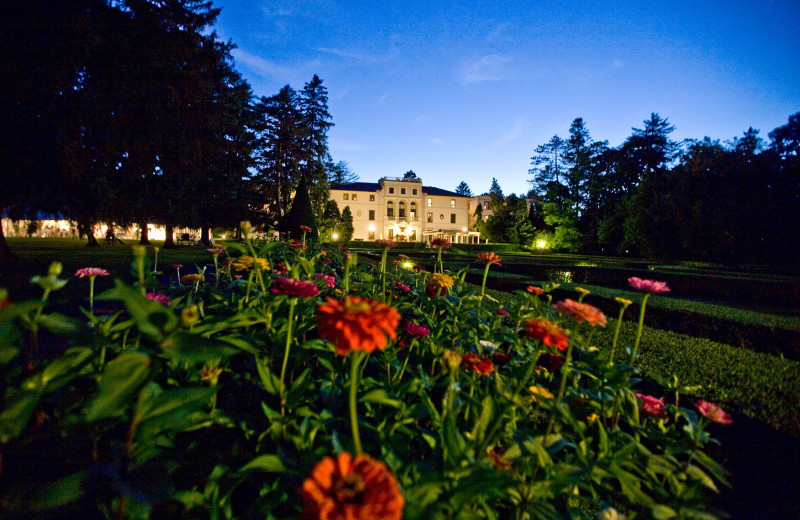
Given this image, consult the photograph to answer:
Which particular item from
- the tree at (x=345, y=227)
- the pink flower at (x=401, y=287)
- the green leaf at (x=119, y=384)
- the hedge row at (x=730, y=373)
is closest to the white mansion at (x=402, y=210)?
the tree at (x=345, y=227)

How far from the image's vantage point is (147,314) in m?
0.68

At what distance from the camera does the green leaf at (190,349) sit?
0.71 meters

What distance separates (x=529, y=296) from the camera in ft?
6.56

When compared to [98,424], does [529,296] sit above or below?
above

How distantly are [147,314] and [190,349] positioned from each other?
0.12m

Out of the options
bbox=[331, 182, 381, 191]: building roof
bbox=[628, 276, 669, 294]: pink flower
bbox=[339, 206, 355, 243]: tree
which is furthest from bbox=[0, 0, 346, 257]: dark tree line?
bbox=[331, 182, 381, 191]: building roof

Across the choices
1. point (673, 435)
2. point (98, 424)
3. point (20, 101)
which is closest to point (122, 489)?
point (98, 424)

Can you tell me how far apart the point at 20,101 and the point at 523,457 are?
427 inches

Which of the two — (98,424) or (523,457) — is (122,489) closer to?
(98,424)

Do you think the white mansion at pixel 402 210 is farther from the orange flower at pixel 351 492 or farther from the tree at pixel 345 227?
the orange flower at pixel 351 492

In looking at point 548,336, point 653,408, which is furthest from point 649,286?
point 548,336

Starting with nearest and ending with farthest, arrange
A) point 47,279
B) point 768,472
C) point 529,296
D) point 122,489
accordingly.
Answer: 1. point 122,489
2. point 47,279
3. point 768,472
4. point 529,296

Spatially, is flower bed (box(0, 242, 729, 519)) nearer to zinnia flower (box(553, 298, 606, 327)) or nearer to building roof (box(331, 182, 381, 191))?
zinnia flower (box(553, 298, 606, 327))

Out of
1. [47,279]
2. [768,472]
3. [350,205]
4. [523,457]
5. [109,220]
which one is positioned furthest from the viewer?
[350,205]
